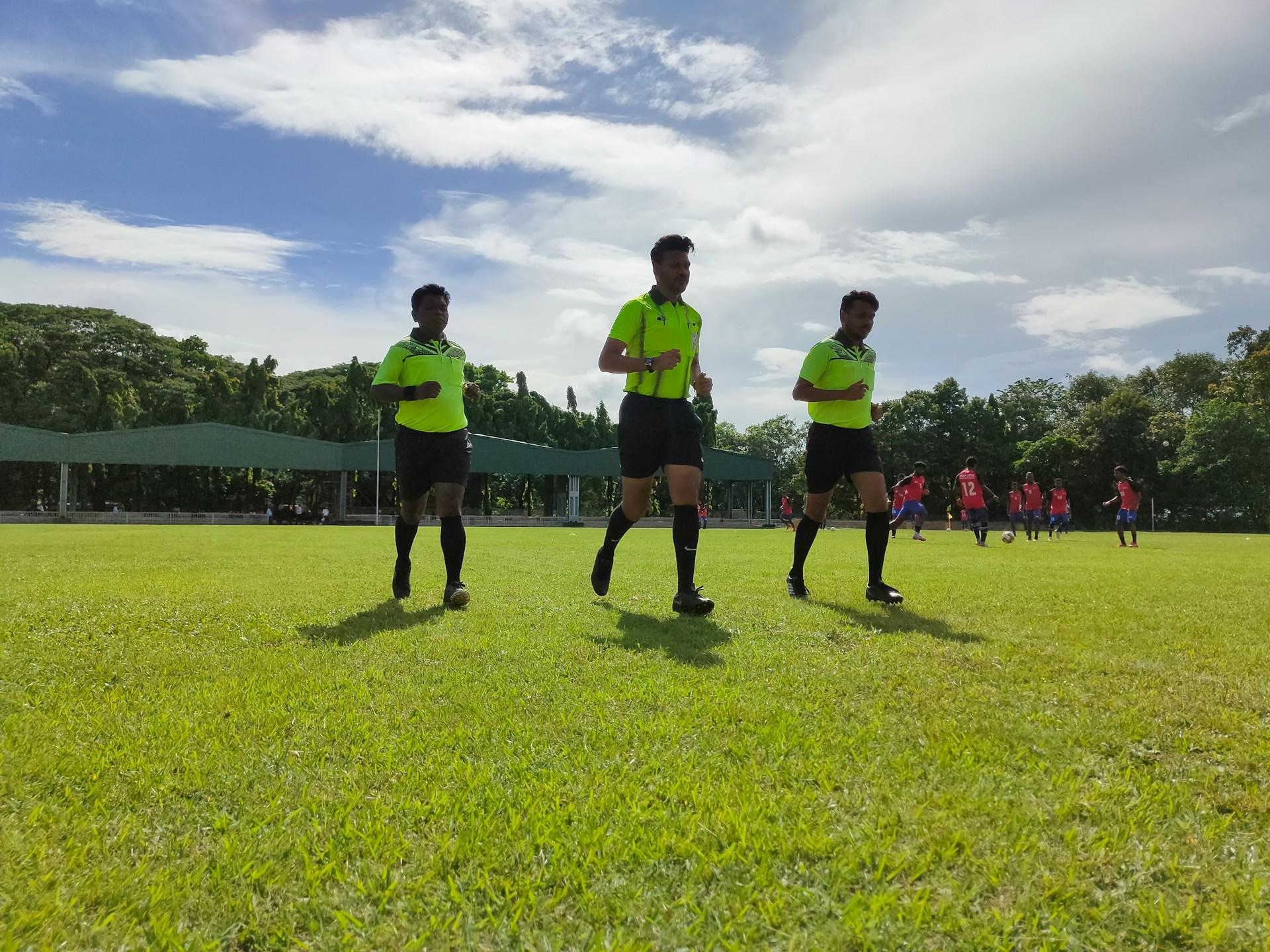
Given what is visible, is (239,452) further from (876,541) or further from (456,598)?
(876,541)

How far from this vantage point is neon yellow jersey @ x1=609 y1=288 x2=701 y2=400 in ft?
16.5

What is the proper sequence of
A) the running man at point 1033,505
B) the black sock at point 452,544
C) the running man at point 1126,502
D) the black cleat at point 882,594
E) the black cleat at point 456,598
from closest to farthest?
the black cleat at point 456,598
the black cleat at point 882,594
the black sock at point 452,544
the running man at point 1126,502
the running man at point 1033,505

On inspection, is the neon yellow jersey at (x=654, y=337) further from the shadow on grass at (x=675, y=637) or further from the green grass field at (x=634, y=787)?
the green grass field at (x=634, y=787)

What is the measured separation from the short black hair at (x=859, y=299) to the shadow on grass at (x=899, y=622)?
2236 mm

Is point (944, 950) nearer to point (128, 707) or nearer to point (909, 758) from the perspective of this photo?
point (909, 758)

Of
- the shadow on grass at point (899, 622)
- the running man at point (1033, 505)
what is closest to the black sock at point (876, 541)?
the shadow on grass at point (899, 622)

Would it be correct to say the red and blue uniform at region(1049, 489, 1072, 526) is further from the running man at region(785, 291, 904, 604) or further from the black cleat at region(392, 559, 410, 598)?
the black cleat at region(392, 559, 410, 598)

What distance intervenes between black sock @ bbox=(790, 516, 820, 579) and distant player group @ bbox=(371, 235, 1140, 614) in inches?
0.6

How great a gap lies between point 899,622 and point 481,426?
52.5 metres

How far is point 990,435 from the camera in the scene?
185ft

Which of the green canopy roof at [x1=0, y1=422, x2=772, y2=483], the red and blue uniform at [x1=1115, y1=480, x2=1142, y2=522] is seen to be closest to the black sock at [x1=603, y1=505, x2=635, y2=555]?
the red and blue uniform at [x1=1115, y1=480, x2=1142, y2=522]

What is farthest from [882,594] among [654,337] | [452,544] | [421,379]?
[421,379]

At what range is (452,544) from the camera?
214 inches

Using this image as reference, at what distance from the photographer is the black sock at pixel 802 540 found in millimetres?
5797
